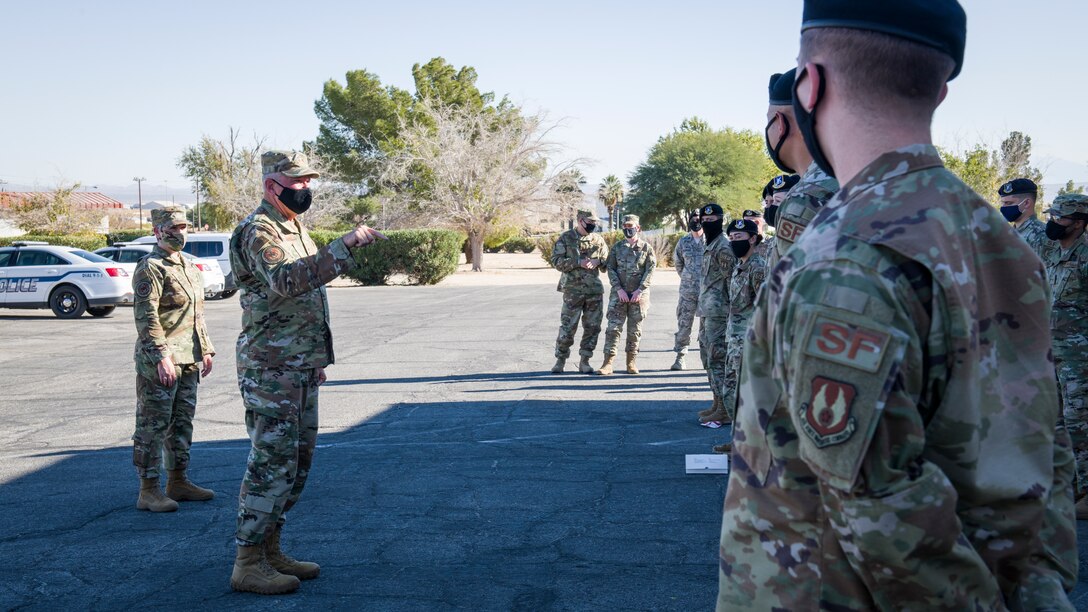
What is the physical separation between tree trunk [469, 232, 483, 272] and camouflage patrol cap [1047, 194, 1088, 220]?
34096 mm

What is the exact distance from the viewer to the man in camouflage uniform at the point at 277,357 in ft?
14.8

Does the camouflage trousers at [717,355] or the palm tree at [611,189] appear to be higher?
the palm tree at [611,189]

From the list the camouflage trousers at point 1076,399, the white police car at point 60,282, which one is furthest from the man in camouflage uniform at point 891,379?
the white police car at point 60,282

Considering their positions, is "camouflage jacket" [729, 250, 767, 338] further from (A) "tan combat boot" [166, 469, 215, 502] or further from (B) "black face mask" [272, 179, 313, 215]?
(A) "tan combat boot" [166, 469, 215, 502]

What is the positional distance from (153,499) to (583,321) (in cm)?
688

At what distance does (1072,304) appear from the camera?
649cm

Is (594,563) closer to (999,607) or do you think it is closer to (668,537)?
(668,537)

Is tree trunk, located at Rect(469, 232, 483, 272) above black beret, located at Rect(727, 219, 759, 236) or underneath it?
underneath

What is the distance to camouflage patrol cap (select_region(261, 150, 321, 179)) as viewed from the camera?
188 inches

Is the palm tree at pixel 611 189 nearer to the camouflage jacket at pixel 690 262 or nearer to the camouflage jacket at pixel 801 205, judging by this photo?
the camouflage jacket at pixel 690 262

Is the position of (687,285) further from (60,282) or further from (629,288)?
(60,282)

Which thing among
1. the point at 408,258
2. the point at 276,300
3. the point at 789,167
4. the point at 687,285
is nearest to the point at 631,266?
the point at 687,285

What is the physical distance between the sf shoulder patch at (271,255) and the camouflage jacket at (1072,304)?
206 inches

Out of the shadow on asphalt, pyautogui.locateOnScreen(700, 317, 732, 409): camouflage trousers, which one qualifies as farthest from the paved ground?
pyautogui.locateOnScreen(700, 317, 732, 409): camouflage trousers
